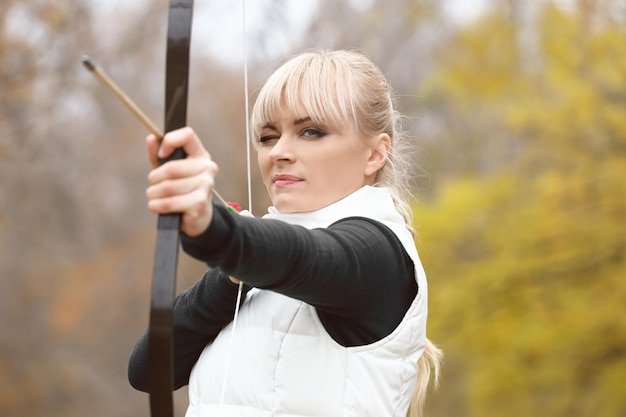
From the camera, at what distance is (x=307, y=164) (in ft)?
5.41

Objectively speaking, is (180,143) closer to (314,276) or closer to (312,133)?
(314,276)

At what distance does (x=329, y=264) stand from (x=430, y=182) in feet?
19.9

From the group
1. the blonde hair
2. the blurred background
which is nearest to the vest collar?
the blonde hair

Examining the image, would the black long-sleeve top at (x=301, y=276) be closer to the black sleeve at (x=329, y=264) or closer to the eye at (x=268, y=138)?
the black sleeve at (x=329, y=264)

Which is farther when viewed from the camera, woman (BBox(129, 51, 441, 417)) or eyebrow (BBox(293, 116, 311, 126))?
eyebrow (BBox(293, 116, 311, 126))

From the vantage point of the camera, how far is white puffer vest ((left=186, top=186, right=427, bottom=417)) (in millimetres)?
1524

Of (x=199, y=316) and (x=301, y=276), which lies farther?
(x=199, y=316)

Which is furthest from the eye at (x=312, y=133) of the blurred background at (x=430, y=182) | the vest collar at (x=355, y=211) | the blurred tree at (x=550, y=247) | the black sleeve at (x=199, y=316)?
the blurred tree at (x=550, y=247)

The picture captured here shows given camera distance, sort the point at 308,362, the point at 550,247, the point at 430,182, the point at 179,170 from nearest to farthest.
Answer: the point at 179,170
the point at 308,362
the point at 430,182
the point at 550,247

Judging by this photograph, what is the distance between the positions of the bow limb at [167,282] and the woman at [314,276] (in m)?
0.06

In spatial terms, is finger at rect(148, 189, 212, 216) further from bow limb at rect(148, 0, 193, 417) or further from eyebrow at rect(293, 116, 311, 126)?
eyebrow at rect(293, 116, 311, 126)

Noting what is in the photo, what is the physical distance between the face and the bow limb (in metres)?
0.31

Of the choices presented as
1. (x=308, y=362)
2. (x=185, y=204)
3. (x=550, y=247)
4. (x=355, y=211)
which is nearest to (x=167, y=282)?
(x=185, y=204)

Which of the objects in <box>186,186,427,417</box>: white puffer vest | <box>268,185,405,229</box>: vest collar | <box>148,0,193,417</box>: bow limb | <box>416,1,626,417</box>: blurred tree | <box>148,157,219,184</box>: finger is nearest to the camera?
<box>148,157,219,184</box>: finger
